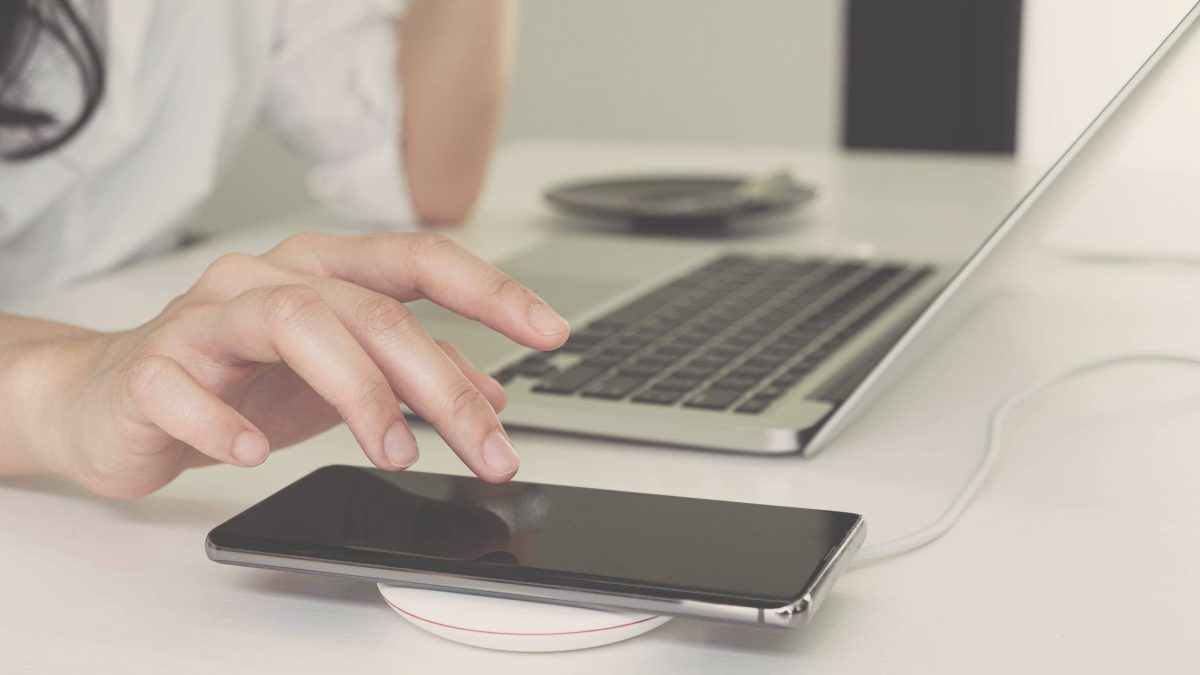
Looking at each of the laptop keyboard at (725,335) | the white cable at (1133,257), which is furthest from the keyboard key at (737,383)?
the white cable at (1133,257)

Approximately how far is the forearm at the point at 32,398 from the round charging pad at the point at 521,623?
0.23 metres

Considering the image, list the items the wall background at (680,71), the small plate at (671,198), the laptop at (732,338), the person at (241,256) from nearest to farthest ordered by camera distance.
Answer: the person at (241,256) < the laptop at (732,338) < the small plate at (671,198) < the wall background at (680,71)

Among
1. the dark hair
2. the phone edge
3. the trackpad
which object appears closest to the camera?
the phone edge

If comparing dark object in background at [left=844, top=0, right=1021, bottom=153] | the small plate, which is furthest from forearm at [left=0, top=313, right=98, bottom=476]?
dark object in background at [left=844, top=0, right=1021, bottom=153]

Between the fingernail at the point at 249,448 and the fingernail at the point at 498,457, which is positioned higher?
the fingernail at the point at 249,448

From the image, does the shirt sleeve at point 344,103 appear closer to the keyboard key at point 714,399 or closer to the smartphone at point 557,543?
the keyboard key at point 714,399

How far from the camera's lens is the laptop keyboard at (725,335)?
0.69 meters

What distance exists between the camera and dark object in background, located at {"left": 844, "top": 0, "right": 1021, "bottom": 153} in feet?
8.83

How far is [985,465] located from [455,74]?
89 centimetres

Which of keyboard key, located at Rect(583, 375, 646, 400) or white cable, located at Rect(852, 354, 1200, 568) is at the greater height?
keyboard key, located at Rect(583, 375, 646, 400)

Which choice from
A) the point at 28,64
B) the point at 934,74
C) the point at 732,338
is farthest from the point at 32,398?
the point at 934,74

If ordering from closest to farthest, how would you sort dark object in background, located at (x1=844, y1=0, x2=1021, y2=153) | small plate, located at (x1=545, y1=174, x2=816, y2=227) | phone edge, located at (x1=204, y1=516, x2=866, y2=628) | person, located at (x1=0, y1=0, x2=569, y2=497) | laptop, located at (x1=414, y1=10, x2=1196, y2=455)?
phone edge, located at (x1=204, y1=516, x2=866, y2=628) < person, located at (x1=0, y1=0, x2=569, y2=497) < laptop, located at (x1=414, y1=10, x2=1196, y2=455) < small plate, located at (x1=545, y1=174, x2=816, y2=227) < dark object in background, located at (x1=844, y1=0, x2=1021, y2=153)

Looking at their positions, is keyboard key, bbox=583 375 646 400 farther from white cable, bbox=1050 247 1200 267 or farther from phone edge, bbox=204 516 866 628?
white cable, bbox=1050 247 1200 267

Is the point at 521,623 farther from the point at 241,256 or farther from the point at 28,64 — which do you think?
the point at 28,64
